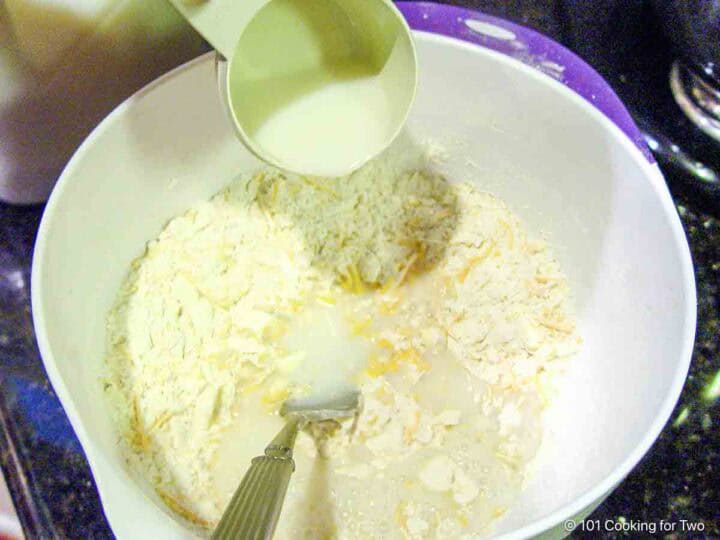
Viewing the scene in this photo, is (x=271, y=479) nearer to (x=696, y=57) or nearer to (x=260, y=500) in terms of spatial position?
(x=260, y=500)

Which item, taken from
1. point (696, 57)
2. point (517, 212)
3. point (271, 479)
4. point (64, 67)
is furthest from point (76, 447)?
point (696, 57)

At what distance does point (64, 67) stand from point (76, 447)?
1.21 feet

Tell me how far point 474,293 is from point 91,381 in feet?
1.38

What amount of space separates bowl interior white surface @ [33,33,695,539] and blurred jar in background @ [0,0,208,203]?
0.07 meters

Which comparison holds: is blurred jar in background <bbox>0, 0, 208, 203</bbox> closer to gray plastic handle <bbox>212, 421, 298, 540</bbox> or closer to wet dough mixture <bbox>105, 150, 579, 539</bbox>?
wet dough mixture <bbox>105, 150, 579, 539</bbox>

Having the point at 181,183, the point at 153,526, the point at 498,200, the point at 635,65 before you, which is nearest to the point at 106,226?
the point at 181,183

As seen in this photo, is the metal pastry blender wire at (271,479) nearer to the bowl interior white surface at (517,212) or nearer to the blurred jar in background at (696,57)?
the bowl interior white surface at (517,212)

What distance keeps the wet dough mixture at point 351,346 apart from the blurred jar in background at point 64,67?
15 cm

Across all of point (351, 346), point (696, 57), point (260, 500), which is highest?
point (696, 57)

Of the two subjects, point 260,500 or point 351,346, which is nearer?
point 260,500

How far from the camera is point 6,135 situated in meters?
0.73

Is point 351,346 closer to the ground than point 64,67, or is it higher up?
closer to the ground

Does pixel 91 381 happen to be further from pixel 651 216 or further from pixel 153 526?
pixel 651 216

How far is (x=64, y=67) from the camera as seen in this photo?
2.35 feet
